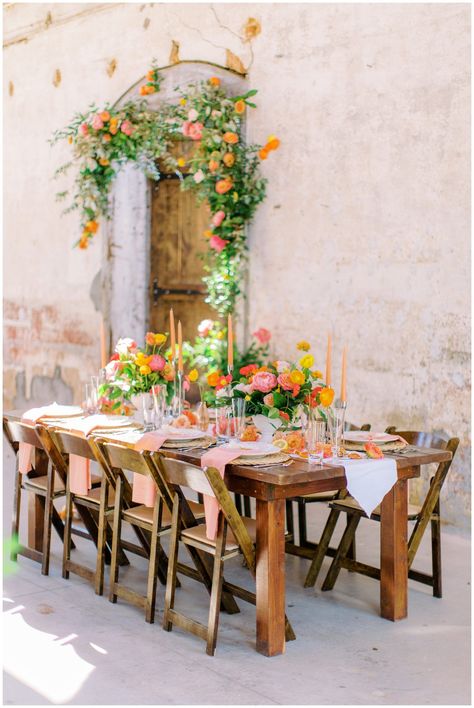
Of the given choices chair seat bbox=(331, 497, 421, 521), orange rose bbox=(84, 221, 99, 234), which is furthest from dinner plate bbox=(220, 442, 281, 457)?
orange rose bbox=(84, 221, 99, 234)

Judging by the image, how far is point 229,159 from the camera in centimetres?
656

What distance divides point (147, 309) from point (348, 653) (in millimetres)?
4947

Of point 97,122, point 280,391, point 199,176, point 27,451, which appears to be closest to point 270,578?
point 280,391

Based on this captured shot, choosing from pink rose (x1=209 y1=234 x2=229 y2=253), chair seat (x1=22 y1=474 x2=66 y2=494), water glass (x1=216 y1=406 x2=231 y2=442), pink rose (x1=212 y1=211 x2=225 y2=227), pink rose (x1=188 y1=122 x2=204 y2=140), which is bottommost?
chair seat (x1=22 y1=474 x2=66 y2=494)

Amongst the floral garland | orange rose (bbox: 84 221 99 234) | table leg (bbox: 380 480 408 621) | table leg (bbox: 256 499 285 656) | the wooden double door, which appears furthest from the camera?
orange rose (bbox: 84 221 99 234)

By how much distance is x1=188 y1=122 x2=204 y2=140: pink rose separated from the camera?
6750 millimetres

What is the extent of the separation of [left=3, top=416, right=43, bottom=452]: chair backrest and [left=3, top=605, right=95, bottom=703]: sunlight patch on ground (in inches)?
38.5

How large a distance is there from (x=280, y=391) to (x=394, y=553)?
2.81 ft

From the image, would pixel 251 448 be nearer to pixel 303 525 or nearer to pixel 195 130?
pixel 303 525

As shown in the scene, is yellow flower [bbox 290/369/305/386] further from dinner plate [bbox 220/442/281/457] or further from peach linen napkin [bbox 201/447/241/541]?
peach linen napkin [bbox 201/447/241/541]

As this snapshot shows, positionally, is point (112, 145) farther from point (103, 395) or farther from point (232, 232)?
point (103, 395)

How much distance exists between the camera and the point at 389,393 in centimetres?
592

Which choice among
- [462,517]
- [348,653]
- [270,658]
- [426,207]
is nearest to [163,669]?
[270,658]

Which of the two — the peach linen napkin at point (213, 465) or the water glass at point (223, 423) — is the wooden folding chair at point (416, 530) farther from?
the peach linen napkin at point (213, 465)
